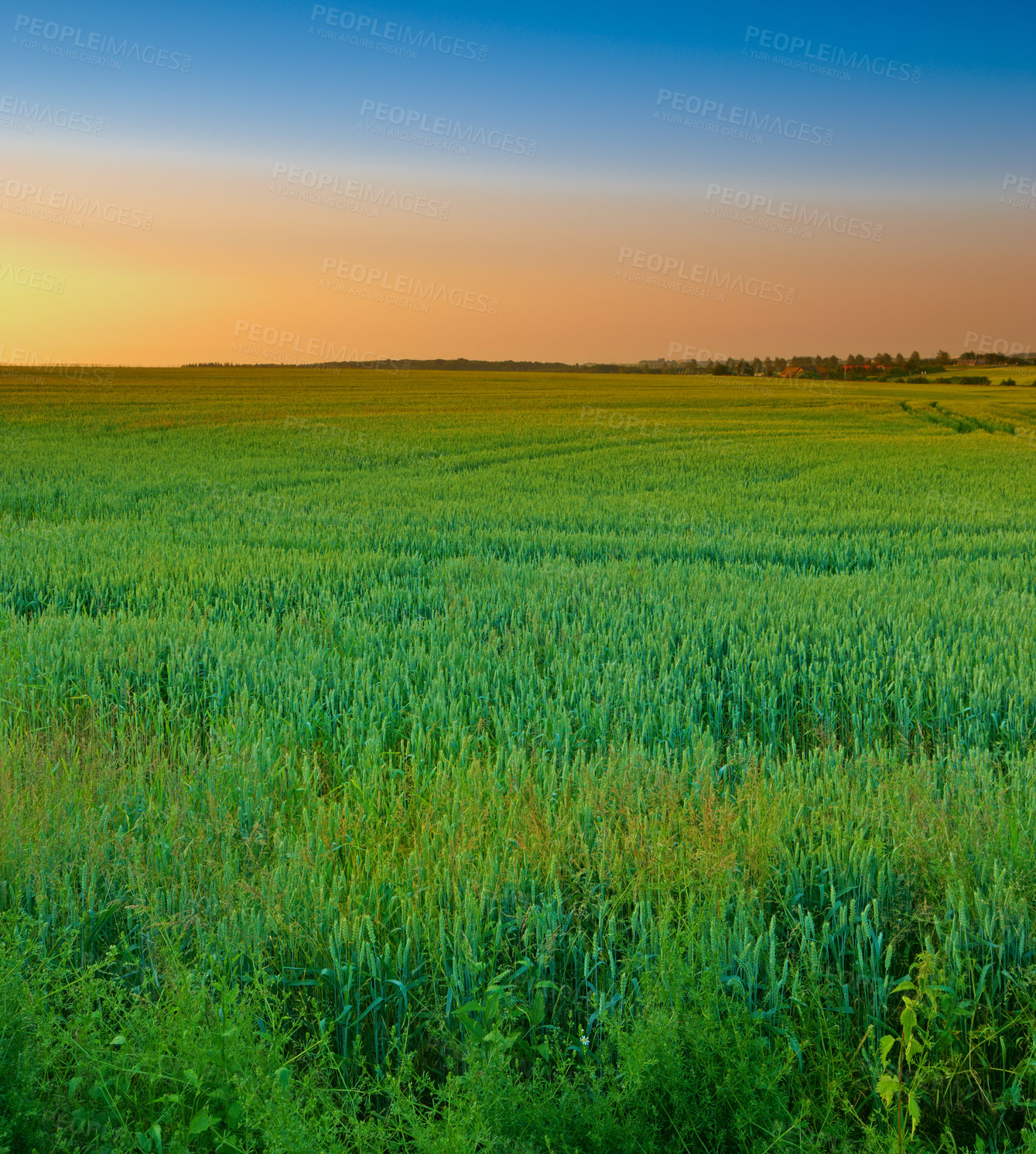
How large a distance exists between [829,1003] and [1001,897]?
2.77 feet

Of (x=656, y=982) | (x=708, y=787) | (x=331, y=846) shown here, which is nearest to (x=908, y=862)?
(x=708, y=787)

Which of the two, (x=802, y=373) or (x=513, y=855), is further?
(x=802, y=373)

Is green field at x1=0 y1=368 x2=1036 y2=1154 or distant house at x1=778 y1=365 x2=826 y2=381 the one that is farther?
distant house at x1=778 y1=365 x2=826 y2=381

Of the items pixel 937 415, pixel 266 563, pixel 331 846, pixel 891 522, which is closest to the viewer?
pixel 331 846

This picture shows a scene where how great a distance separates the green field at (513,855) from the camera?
2248mm

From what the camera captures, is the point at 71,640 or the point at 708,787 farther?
the point at 71,640

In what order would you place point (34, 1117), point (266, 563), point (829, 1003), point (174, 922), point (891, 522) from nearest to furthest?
point (34, 1117) < point (829, 1003) < point (174, 922) < point (266, 563) < point (891, 522)

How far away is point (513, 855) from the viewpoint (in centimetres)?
320

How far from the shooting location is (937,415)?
50281 millimetres

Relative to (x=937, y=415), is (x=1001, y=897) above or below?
below

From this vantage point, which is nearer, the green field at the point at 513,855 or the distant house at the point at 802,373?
the green field at the point at 513,855

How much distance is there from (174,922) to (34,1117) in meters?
0.75

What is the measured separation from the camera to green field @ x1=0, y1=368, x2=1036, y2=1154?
2.25 m

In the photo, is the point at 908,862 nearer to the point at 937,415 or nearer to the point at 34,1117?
the point at 34,1117
